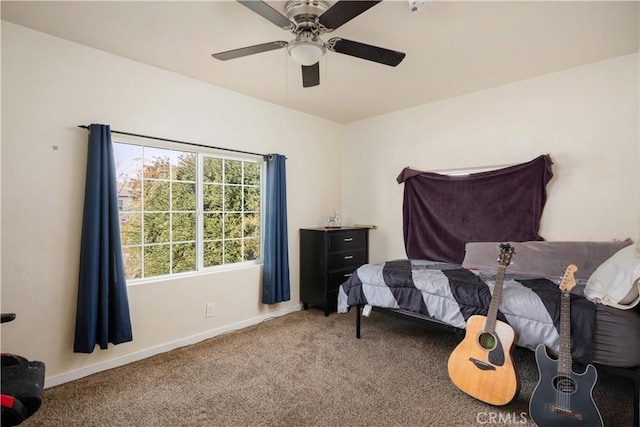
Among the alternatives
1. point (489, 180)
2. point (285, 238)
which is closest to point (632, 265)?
point (489, 180)

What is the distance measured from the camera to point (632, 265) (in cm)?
173

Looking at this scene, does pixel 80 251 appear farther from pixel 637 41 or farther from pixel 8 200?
pixel 637 41

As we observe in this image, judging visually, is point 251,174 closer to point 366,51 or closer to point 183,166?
point 183,166

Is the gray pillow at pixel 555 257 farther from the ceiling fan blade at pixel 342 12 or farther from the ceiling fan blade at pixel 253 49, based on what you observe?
the ceiling fan blade at pixel 253 49

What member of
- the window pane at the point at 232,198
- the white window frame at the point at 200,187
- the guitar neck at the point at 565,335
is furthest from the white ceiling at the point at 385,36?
the guitar neck at the point at 565,335

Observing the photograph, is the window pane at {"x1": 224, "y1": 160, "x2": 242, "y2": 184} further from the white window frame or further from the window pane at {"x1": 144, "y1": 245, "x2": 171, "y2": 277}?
the window pane at {"x1": 144, "y1": 245, "x2": 171, "y2": 277}

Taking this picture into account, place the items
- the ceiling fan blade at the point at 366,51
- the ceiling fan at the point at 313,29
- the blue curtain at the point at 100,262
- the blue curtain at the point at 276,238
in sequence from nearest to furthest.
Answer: the ceiling fan at the point at 313,29 → the ceiling fan blade at the point at 366,51 → the blue curtain at the point at 100,262 → the blue curtain at the point at 276,238

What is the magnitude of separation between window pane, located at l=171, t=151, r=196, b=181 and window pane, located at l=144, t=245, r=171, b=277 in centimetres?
65

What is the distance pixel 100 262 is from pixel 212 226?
106cm

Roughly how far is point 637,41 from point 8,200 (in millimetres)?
4409

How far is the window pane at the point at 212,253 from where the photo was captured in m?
3.19

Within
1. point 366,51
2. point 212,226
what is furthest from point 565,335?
point 212,226

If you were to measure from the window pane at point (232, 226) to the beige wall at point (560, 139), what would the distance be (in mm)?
1829
